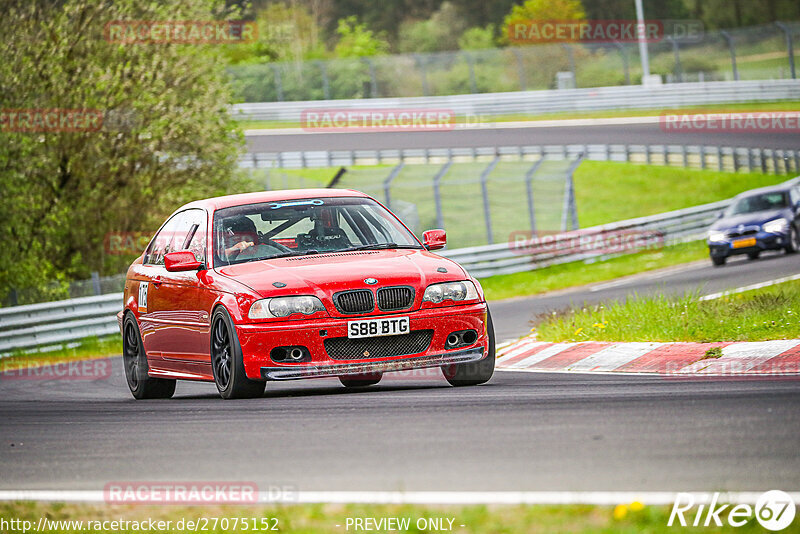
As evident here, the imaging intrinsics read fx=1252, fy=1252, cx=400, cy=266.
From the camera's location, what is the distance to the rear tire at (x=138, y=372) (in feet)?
35.5

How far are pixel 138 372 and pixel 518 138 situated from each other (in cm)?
3298

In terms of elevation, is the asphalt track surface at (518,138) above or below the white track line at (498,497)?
below

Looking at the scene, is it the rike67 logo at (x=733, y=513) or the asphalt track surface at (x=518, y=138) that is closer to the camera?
the rike67 logo at (x=733, y=513)

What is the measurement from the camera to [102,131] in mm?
24594

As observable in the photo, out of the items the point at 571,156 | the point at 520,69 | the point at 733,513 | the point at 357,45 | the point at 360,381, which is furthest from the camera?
the point at 357,45

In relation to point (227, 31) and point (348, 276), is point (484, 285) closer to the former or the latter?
point (227, 31)

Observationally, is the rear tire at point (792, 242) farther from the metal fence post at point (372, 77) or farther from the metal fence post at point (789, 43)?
the metal fence post at point (372, 77)

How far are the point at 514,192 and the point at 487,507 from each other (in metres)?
34.0

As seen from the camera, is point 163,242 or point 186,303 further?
point 163,242

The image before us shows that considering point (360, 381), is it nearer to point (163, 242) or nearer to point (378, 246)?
point (378, 246)

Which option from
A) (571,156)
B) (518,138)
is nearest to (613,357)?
(571,156)

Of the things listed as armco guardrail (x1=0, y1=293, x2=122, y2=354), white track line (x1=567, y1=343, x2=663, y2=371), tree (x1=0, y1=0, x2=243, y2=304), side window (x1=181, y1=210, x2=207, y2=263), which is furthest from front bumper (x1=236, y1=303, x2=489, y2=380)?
tree (x1=0, y1=0, x2=243, y2=304)

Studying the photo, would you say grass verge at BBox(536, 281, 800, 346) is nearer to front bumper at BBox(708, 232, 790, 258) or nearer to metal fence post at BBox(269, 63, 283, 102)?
front bumper at BBox(708, 232, 790, 258)

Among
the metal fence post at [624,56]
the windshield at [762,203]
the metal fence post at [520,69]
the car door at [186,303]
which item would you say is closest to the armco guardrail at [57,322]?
the car door at [186,303]
